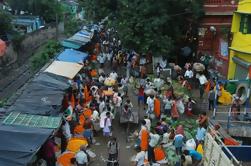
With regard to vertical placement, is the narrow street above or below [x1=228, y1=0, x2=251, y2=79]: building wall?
below

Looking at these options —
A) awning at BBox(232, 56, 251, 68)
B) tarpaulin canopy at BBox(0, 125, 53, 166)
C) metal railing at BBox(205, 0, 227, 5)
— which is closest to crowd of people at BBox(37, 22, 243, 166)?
awning at BBox(232, 56, 251, 68)

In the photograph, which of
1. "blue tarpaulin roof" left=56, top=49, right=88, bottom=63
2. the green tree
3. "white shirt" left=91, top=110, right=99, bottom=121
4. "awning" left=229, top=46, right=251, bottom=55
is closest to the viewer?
"white shirt" left=91, top=110, right=99, bottom=121

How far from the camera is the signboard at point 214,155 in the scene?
33.2 ft

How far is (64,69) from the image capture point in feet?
69.2

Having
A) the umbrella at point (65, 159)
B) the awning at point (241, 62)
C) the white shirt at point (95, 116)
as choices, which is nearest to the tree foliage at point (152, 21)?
the awning at point (241, 62)

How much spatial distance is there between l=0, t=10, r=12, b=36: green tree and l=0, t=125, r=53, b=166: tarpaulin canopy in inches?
874

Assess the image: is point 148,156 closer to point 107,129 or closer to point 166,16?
point 107,129

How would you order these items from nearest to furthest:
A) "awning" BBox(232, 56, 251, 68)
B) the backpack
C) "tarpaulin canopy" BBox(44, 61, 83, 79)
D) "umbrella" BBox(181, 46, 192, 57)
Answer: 1. the backpack
2. "tarpaulin canopy" BBox(44, 61, 83, 79)
3. "awning" BBox(232, 56, 251, 68)
4. "umbrella" BBox(181, 46, 192, 57)

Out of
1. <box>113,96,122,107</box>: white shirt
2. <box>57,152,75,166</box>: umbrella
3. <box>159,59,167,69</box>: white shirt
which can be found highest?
<box>159,59,167,69</box>: white shirt

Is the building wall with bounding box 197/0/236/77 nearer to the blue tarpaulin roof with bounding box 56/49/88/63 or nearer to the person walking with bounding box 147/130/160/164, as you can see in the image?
the blue tarpaulin roof with bounding box 56/49/88/63

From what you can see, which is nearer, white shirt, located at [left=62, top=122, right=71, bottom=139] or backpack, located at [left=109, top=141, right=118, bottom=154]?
backpack, located at [left=109, top=141, right=118, bottom=154]

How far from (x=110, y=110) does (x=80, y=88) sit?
3.84 meters

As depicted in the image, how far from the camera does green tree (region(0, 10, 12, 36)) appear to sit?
107 feet

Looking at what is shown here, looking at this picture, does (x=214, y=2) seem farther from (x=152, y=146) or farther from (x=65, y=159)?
(x=65, y=159)
